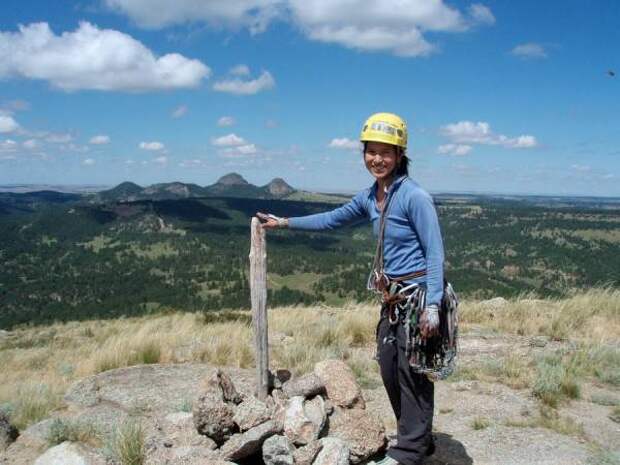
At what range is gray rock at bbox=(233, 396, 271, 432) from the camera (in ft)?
13.6

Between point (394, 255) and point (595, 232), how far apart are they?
6649 inches

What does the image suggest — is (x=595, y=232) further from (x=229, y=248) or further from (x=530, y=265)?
(x=229, y=248)

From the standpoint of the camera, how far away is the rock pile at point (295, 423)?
12.7 ft

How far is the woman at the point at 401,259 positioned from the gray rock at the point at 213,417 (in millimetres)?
1336

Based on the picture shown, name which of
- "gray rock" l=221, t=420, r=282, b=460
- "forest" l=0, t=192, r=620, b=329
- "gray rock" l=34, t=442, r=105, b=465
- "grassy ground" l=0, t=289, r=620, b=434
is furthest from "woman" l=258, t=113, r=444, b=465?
"forest" l=0, t=192, r=620, b=329

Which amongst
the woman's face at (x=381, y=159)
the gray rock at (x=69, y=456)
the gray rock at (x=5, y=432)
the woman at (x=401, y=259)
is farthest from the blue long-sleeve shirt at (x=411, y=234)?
the gray rock at (x=5, y=432)

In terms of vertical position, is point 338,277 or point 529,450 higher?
point 529,450

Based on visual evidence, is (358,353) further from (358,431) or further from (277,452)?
(277,452)

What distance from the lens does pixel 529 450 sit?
4520 millimetres

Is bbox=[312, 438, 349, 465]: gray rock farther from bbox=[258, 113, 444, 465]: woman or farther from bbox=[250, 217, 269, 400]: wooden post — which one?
bbox=[250, 217, 269, 400]: wooden post

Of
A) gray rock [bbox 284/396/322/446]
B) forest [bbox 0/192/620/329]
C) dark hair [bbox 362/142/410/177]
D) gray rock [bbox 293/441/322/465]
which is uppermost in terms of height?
dark hair [bbox 362/142/410/177]

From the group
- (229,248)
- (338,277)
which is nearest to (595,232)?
(338,277)

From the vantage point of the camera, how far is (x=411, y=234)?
11.6 feet

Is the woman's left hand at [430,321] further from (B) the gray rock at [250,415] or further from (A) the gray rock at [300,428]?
(B) the gray rock at [250,415]
